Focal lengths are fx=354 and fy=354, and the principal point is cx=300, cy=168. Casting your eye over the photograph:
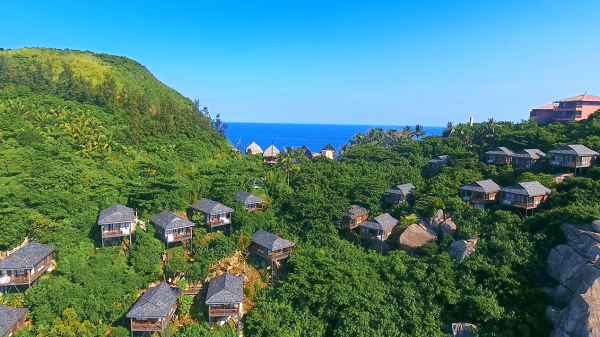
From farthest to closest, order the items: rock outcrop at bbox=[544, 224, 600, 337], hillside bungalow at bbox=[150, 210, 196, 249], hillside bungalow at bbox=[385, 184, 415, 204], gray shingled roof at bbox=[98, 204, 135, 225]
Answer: hillside bungalow at bbox=[385, 184, 415, 204], hillside bungalow at bbox=[150, 210, 196, 249], gray shingled roof at bbox=[98, 204, 135, 225], rock outcrop at bbox=[544, 224, 600, 337]

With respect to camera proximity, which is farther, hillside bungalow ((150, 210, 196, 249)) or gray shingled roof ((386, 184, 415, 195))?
gray shingled roof ((386, 184, 415, 195))

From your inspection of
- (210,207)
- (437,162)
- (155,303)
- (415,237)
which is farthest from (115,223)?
(437,162)

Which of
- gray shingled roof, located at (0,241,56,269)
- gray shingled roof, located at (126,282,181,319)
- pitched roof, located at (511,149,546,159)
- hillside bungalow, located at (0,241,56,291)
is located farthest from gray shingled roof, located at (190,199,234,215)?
pitched roof, located at (511,149,546,159)

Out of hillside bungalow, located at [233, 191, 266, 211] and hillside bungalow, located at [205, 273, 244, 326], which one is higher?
hillside bungalow, located at [233, 191, 266, 211]

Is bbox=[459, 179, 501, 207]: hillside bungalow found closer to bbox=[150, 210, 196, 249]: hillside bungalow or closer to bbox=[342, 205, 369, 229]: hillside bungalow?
bbox=[342, 205, 369, 229]: hillside bungalow

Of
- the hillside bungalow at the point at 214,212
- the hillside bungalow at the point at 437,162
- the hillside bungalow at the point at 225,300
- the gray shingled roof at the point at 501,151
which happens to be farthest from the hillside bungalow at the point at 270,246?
the gray shingled roof at the point at 501,151

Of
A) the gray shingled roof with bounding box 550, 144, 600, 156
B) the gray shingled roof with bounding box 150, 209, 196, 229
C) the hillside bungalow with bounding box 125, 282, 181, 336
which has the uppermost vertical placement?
the gray shingled roof with bounding box 550, 144, 600, 156

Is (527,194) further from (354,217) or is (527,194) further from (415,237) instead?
(354,217)

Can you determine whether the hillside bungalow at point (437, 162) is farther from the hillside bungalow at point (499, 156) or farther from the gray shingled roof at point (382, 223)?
the gray shingled roof at point (382, 223)

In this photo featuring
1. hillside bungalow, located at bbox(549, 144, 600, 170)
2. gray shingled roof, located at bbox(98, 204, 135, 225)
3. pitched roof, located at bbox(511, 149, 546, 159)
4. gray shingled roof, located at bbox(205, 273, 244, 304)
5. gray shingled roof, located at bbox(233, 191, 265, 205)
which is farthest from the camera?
pitched roof, located at bbox(511, 149, 546, 159)
